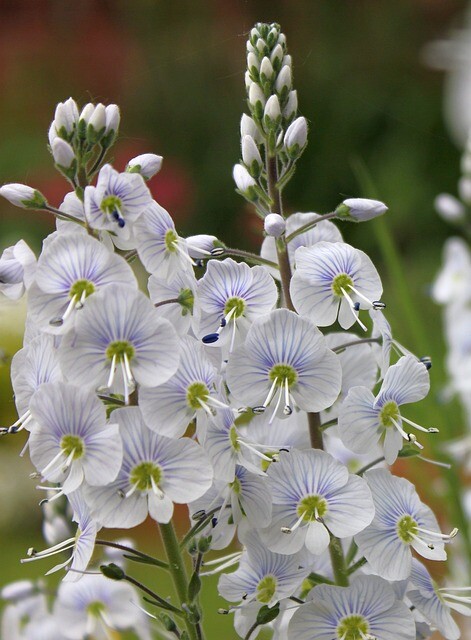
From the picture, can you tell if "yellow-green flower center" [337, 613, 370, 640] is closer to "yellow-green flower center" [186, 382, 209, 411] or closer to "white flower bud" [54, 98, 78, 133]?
"yellow-green flower center" [186, 382, 209, 411]

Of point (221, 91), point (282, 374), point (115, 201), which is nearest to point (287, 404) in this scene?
point (282, 374)

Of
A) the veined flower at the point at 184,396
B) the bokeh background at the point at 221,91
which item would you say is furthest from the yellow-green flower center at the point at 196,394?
the bokeh background at the point at 221,91

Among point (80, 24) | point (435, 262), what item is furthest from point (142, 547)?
point (80, 24)

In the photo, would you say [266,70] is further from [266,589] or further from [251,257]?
[266,589]

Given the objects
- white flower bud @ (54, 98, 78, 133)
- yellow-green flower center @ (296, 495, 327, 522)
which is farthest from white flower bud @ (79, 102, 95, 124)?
yellow-green flower center @ (296, 495, 327, 522)

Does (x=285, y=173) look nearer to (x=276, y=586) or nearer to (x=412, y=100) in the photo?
(x=276, y=586)

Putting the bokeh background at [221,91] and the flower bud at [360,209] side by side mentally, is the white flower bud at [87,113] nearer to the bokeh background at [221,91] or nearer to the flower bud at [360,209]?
the flower bud at [360,209]
